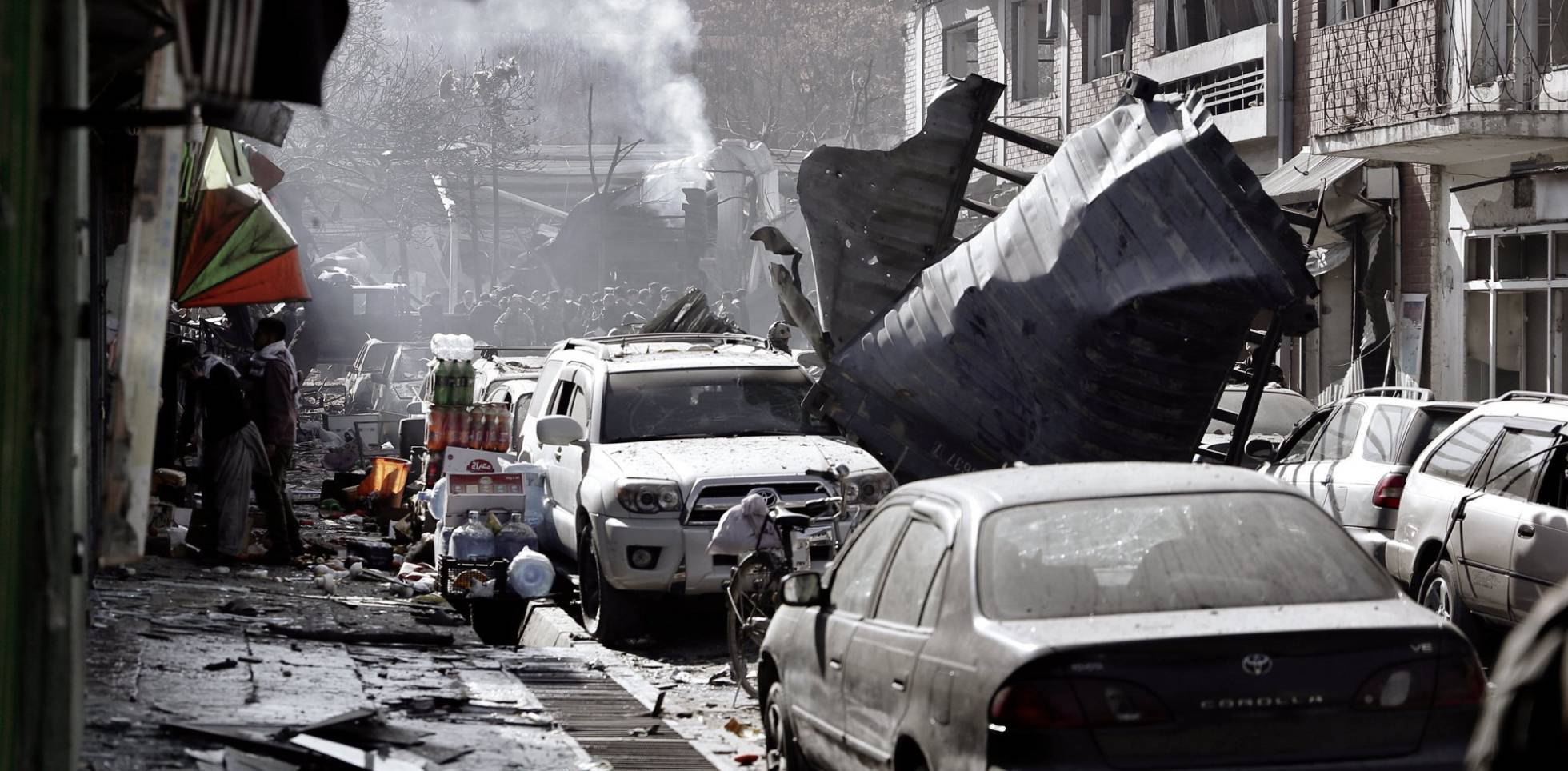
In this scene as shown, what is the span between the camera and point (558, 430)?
38.2 ft

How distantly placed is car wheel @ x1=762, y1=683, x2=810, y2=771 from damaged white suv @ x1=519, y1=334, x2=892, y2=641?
2.46 meters

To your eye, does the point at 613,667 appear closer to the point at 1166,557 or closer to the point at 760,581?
the point at 760,581

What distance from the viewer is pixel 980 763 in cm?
483

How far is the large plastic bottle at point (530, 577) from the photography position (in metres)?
11.3

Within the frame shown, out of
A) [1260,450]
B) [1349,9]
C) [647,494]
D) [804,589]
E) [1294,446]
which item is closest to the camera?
[804,589]

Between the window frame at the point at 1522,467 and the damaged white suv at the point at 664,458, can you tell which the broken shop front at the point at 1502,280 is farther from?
the damaged white suv at the point at 664,458

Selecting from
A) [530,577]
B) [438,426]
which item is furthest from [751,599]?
[438,426]

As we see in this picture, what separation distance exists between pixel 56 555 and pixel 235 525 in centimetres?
953

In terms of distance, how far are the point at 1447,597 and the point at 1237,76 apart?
15.5 metres

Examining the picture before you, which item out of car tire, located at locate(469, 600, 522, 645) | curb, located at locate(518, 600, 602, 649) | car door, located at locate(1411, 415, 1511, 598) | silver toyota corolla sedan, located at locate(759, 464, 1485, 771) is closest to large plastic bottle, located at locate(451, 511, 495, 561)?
curb, located at locate(518, 600, 602, 649)

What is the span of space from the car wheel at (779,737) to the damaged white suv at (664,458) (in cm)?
246

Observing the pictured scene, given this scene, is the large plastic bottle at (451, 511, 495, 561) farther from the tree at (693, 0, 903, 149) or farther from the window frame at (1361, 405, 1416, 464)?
the tree at (693, 0, 903, 149)

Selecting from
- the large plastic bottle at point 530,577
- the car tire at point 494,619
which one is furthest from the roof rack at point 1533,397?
the car tire at point 494,619

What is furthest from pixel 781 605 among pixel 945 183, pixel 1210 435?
pixel 1210 435
